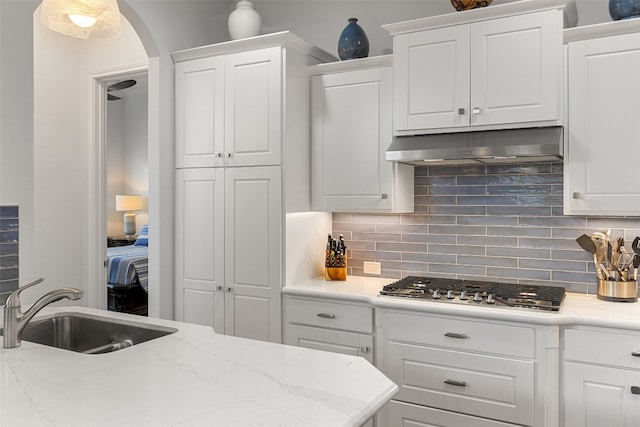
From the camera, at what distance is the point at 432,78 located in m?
2.77

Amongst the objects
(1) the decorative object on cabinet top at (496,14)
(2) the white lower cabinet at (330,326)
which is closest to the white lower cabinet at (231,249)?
(2) the white lower cabinet at (330,326)

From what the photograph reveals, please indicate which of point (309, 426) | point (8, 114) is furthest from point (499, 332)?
point (8, 114)

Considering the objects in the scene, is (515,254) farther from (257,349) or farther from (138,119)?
(138,119)

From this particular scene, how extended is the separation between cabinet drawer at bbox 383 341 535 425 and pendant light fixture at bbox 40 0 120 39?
1.95 m

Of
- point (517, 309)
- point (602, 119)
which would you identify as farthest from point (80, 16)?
point (602, 119)

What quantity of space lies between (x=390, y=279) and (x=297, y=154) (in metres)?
1.00

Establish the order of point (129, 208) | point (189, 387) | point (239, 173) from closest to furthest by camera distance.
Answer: point (189, 387), point (239, 173), point (129, 208)

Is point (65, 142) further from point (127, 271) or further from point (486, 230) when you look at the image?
point (486, 230)

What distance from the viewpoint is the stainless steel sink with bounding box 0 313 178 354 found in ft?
6.91

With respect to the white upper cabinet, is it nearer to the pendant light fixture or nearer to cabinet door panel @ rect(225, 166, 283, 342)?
cabinet door panel @ rect(225, 166, 283, 342)

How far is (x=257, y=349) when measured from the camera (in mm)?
1750

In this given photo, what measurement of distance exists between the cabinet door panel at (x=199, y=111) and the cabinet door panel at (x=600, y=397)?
2.31m

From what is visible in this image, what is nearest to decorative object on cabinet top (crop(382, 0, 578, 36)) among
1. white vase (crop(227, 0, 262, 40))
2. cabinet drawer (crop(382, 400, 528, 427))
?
white vase (crop(227, 0, 262, 40))

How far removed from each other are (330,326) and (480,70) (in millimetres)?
1584
